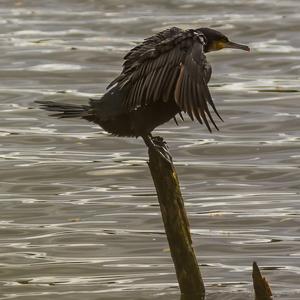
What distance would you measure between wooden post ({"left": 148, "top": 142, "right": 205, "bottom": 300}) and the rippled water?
961 millimetres

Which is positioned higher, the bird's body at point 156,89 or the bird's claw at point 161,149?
the bird's body at point 156,89

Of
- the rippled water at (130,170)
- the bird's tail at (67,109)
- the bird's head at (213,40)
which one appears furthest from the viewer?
the rippled water at (130,170)

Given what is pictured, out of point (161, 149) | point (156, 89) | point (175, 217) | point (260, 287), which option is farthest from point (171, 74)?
point (260, 287)

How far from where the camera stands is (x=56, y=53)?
57.9 feet

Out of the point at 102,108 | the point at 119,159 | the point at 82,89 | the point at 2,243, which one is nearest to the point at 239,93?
the point at 82,89

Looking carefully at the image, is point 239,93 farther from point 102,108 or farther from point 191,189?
point 102,108

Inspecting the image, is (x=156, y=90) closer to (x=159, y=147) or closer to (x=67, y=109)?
(x=159, y=147)

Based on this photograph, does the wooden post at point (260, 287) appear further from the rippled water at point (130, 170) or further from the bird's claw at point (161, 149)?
the rippled water at point (130, 170)

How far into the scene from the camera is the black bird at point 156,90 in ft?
26.1

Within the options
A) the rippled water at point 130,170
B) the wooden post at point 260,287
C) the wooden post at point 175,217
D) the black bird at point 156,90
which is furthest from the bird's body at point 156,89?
the rippled water at point 130,170

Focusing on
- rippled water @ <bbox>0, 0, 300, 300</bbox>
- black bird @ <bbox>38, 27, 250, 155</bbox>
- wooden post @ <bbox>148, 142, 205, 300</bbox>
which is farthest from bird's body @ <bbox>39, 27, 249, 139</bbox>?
rippled water @ <bbox>0, 0, 300, 300</bbox>

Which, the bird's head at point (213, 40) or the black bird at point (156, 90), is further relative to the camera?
the bird's head at point (213, 40)

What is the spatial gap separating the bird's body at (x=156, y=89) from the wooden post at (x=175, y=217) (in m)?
0.31

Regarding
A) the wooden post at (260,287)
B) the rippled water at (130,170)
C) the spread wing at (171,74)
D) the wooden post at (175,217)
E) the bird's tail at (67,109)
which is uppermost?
the spread wing at (171,74)
